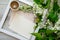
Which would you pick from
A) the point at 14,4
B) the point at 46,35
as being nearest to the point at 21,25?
the point at 14,4

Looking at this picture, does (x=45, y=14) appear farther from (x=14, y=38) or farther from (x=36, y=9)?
(x=14, y=38)

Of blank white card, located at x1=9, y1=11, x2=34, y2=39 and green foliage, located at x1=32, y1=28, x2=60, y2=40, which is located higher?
blank white card, located at x1=9, y1=11, x2=34, y2=39

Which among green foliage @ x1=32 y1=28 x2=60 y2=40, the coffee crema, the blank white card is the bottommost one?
green foliage @ x1=32 y1=28 x2=60 y2=40

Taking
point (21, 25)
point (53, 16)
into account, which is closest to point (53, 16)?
point (53, 16)

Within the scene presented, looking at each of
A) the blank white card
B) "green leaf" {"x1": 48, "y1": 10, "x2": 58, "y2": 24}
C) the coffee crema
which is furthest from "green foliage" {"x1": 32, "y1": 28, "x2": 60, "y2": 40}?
the coffee crema

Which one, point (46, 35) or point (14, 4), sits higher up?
point (14, 4)

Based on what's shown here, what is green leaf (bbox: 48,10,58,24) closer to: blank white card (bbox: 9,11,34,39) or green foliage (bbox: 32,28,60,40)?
green foliage (bbox: 32,28,60,40)

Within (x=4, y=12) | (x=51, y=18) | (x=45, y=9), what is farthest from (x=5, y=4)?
(x=51, y=18)

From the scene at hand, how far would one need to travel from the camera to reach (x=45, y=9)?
2.01 m

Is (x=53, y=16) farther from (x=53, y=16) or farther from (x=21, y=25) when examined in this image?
(x=21, y=25)

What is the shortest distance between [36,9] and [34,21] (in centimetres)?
18

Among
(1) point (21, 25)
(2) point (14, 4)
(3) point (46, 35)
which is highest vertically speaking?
(2) point (14, 4)

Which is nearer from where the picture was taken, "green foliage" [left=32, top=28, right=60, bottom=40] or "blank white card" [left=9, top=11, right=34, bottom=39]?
"green foliage" [left=32, top=28, right=60, bottom=40]

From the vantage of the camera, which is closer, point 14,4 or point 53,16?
point 53,16
